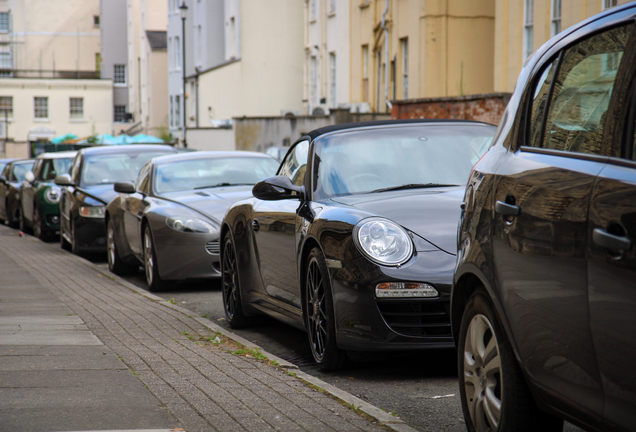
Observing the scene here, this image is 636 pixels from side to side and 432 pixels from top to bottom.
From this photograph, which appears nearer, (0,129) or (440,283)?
(440,283)

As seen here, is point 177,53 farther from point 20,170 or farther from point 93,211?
point 93,211

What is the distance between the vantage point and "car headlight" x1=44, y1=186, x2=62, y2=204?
63.1 feet

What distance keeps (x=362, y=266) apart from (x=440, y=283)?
0.46 m

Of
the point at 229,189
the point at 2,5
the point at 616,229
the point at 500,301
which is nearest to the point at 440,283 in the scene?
the point at 500,301

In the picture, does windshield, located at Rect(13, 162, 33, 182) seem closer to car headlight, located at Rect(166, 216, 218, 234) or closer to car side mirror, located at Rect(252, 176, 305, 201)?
car headlight, located at Rect(166, 216, 218, 234)

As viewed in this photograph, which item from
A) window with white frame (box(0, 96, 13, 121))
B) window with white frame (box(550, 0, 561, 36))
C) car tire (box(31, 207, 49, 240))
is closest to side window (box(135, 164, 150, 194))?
car tire (box(31, 207, 49, 240))

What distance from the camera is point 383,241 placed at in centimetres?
543

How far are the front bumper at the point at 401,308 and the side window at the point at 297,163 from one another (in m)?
1.57

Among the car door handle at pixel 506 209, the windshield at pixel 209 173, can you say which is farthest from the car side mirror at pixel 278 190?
the windshield at pixel 209 173

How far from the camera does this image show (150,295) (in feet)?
32.7

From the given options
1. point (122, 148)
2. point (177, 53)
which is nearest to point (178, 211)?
point (122, 148)

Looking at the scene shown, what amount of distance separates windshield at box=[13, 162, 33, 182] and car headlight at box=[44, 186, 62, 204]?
23.2ft

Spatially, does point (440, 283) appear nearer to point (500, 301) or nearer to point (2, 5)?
point (500, 301)

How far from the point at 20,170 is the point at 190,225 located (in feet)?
58.4
